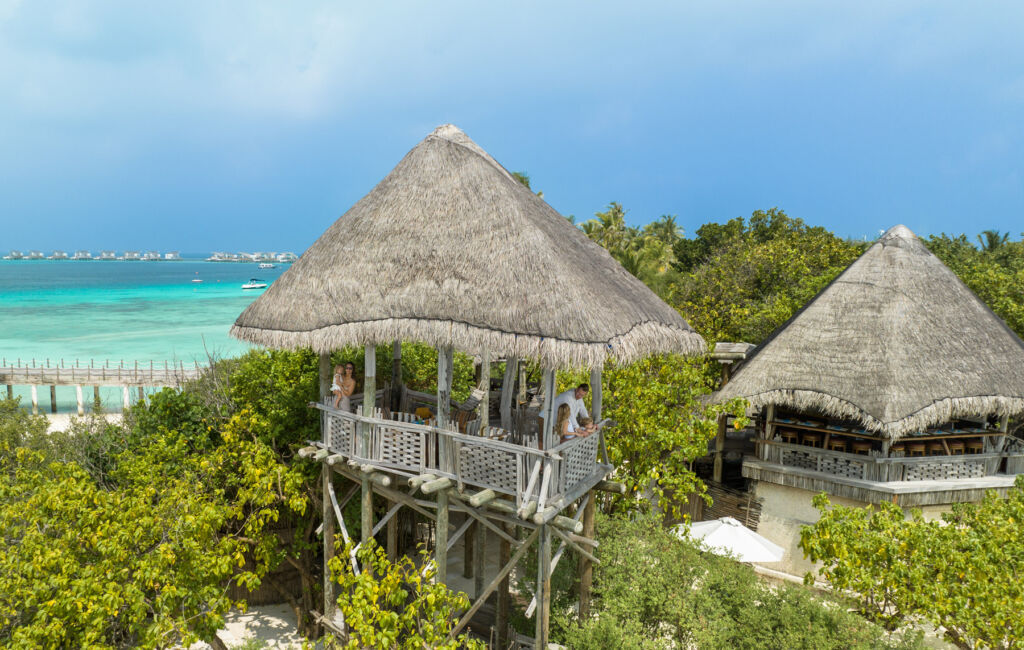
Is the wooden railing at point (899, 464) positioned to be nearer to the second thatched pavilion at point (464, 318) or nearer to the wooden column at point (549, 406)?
the second thatched pavilion at point (464, 318)

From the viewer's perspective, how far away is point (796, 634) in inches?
336

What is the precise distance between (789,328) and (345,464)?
1192 cm

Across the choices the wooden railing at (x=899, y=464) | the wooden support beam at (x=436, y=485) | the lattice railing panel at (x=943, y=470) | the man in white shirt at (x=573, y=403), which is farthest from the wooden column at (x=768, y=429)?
the wooden support beam at (x=436, y=485)

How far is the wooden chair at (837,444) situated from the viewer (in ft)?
48.7

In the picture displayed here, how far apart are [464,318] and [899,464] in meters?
11.8

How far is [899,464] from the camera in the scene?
559 inches

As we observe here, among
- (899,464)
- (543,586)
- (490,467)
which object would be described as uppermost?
(490,467)

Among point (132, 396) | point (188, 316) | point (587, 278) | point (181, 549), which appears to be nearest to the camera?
point (181, 549)

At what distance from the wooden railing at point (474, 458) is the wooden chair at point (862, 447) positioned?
318 inches

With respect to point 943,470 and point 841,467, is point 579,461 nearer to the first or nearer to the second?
point 841,467

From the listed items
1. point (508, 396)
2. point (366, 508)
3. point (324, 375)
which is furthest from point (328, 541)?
point (508, 396)

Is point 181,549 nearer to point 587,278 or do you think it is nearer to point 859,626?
point 587,278

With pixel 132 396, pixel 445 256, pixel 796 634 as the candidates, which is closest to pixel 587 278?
pixel 445 256

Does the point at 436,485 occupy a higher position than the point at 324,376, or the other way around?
the point at 324,376
